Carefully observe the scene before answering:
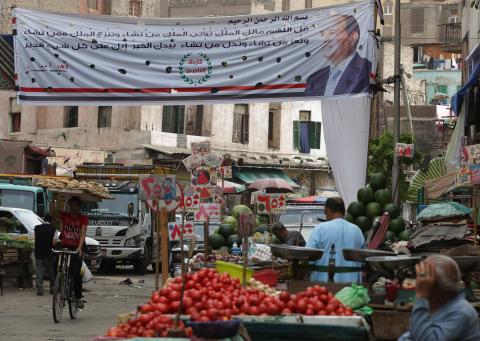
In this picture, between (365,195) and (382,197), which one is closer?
(365,195)

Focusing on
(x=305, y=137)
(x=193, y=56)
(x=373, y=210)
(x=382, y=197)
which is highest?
(x=305, y=137)

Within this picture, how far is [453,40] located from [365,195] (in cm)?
3903

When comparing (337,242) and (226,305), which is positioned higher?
(337,242)

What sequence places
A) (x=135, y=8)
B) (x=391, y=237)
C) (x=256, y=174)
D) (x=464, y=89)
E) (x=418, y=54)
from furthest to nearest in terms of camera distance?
(x=418, y=54)
(x=135, y=8)
(x=256, y=174)
(x=464, y=89)
(x=391, y=237)

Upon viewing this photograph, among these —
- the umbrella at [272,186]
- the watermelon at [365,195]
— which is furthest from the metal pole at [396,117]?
the umbrella at [272,186]

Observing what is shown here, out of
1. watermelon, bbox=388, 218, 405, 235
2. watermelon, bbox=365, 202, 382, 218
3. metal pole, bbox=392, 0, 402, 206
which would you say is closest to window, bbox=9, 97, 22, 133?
metal pole, bbox=392, 0, 402, 206

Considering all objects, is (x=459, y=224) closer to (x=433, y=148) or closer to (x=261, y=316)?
(x=261, y=316)

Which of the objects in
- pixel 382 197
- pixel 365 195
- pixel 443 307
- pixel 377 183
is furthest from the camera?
pixel 377 183

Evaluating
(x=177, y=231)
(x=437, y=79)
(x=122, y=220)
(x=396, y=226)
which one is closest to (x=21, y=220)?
(x=122, y=220)

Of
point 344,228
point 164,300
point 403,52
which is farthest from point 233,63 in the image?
point 403,52

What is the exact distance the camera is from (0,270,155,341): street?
1452cm

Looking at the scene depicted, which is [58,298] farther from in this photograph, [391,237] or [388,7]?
[388,7]

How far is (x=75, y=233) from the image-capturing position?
1583 centimetres

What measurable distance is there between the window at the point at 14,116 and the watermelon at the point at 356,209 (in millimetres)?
37448
